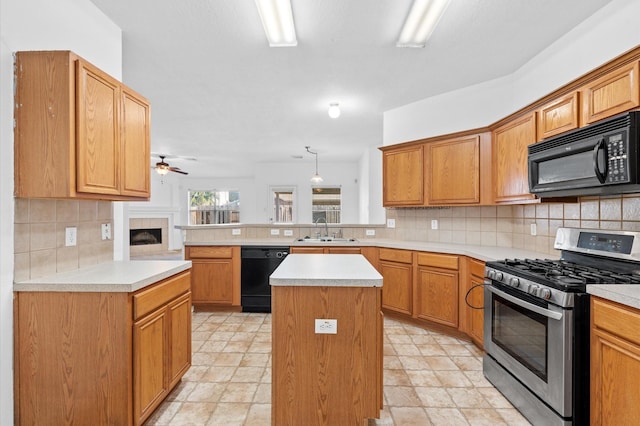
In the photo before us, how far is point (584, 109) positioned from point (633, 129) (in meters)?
0.51

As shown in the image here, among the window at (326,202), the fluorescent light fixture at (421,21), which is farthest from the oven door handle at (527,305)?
the window at (326,202)

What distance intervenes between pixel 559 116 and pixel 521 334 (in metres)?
1.54

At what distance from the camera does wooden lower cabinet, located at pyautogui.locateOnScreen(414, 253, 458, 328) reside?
306 centimetres

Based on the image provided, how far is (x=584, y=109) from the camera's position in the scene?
202 centimetres

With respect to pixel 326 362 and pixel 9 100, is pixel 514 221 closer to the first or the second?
pixel 326 362

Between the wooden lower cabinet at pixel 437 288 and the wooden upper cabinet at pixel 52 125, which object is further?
the wooden lower cabinet at pixel 437 288

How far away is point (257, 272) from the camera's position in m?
3.90

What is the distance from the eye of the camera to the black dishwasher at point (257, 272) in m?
3.89

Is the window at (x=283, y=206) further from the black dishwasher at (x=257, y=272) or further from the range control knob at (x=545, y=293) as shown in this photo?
the range control knob at (x=545, y=293)

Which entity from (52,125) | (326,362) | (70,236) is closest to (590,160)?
(326,362)

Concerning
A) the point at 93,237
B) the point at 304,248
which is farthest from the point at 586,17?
the point at 93,237

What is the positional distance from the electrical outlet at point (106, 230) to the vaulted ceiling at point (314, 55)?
57.6 inches

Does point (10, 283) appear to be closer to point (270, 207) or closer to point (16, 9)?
point (16, 9)

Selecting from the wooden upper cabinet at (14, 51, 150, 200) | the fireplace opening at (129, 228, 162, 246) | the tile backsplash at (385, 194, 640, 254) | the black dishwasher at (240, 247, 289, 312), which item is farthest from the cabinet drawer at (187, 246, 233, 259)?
the fireplace opening at (129, 228, 162, 246)
